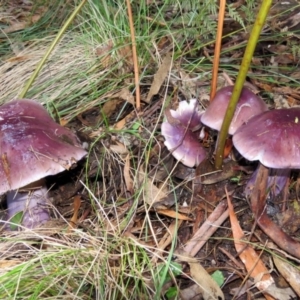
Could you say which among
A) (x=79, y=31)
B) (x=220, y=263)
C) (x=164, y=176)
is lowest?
(x=220, y=263)

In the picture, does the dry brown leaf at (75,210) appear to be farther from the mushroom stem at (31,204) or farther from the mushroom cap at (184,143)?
the mushroom cap at (184,143)

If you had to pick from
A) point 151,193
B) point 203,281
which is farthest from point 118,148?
point 203,281

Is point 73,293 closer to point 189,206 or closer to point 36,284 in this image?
point 36,284

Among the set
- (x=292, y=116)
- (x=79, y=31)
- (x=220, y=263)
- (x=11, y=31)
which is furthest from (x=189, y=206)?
(x=11, y=31)

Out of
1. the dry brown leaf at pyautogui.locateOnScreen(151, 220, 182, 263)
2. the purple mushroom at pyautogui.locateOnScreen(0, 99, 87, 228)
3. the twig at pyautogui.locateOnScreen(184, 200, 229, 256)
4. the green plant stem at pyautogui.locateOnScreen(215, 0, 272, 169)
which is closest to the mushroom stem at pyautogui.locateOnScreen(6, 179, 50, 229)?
the purple mushroom at pyautogui.locateOnScreen(0, 99, 87, 228)

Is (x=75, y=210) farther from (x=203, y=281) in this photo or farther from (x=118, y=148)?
(x=203, y=281)

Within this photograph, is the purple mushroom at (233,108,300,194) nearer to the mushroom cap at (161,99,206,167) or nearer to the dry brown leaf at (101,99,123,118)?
the mushroom cap at (161,99,206,167)
